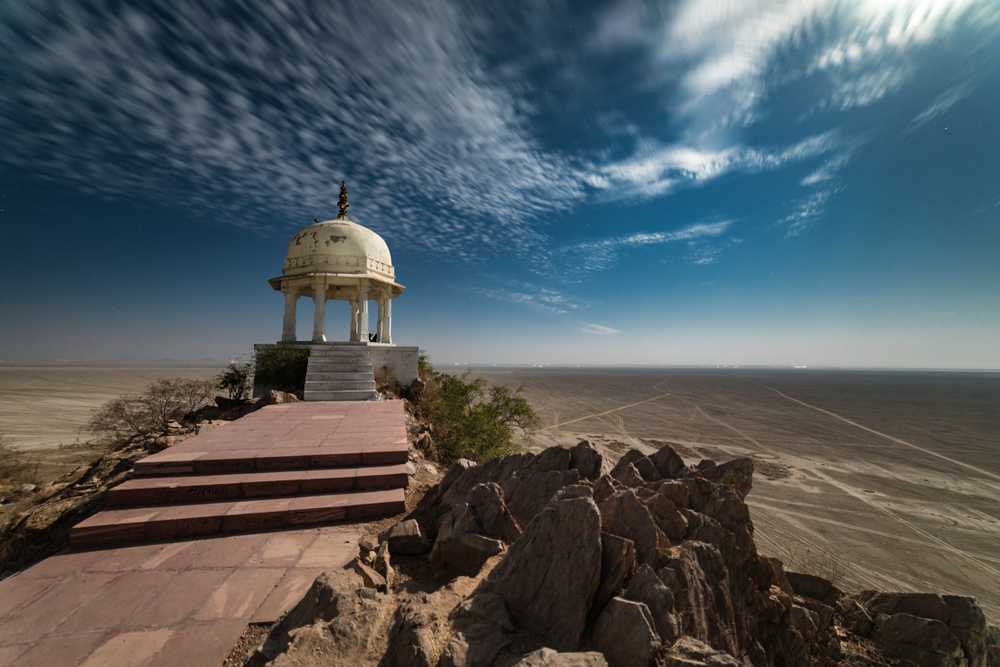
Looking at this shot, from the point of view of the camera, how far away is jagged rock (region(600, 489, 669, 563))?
8.91 ft

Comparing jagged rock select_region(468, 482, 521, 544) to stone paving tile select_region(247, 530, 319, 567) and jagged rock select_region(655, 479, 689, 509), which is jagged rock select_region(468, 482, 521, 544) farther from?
stone paving tile select_region(247, 530, 319, 567)

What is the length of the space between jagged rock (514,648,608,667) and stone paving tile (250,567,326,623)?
6.53 ft

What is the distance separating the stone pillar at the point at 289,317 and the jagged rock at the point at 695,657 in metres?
14.5

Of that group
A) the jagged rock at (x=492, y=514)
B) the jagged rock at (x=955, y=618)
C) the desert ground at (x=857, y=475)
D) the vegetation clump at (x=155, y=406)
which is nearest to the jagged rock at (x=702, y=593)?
the jagged rock at (x=492, y=514)

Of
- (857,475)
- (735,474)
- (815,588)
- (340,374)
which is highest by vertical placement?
(340,374)

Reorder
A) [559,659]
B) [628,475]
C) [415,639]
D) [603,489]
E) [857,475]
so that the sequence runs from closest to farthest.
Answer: [559,659], [415,639], [603,489], [628,475], [857,475]

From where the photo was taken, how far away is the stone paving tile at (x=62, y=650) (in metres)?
2.28

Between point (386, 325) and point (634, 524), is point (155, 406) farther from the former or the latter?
point (634, 524)

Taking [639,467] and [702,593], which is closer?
[702,593]

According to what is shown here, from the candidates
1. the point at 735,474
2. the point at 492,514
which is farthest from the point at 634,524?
the point at 735,474

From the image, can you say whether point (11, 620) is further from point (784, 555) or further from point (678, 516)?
point (784, 555)

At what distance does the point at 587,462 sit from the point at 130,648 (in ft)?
12.7

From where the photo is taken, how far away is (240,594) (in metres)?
2.90

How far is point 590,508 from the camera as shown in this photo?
8.36ft
